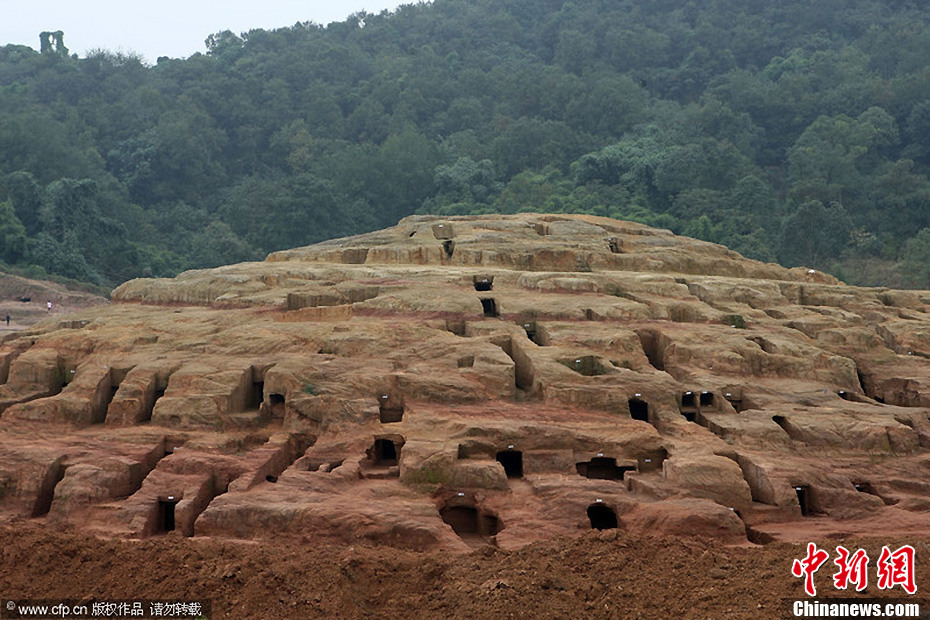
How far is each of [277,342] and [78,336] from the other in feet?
17.7

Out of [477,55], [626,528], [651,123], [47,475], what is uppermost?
[477,55]

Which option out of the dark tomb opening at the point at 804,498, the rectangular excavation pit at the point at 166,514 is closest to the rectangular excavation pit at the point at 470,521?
the rectangular excavation pit at the point at 166,514

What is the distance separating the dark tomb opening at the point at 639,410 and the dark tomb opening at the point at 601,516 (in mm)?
4189

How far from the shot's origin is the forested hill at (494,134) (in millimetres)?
63781

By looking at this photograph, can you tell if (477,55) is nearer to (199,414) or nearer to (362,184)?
(362,184)

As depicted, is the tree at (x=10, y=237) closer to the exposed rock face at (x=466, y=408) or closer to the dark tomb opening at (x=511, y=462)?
the exposed rock face at (x=466, y=408)

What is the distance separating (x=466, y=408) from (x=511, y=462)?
165 cm

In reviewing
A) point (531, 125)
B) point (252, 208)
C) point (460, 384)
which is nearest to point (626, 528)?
point (460, 384)

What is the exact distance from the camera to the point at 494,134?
85562mm

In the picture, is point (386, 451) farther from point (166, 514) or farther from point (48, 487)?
point (48, 487)

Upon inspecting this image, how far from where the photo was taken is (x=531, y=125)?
81.7 meters

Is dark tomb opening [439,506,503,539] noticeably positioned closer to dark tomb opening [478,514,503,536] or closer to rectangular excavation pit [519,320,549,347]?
dark tomb opening [478,514,503,536]

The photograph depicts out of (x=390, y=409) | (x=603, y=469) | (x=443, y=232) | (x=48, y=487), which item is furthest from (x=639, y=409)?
(x=443, y=232)

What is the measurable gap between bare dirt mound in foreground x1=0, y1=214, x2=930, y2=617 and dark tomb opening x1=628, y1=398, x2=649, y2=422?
2.0 inches
